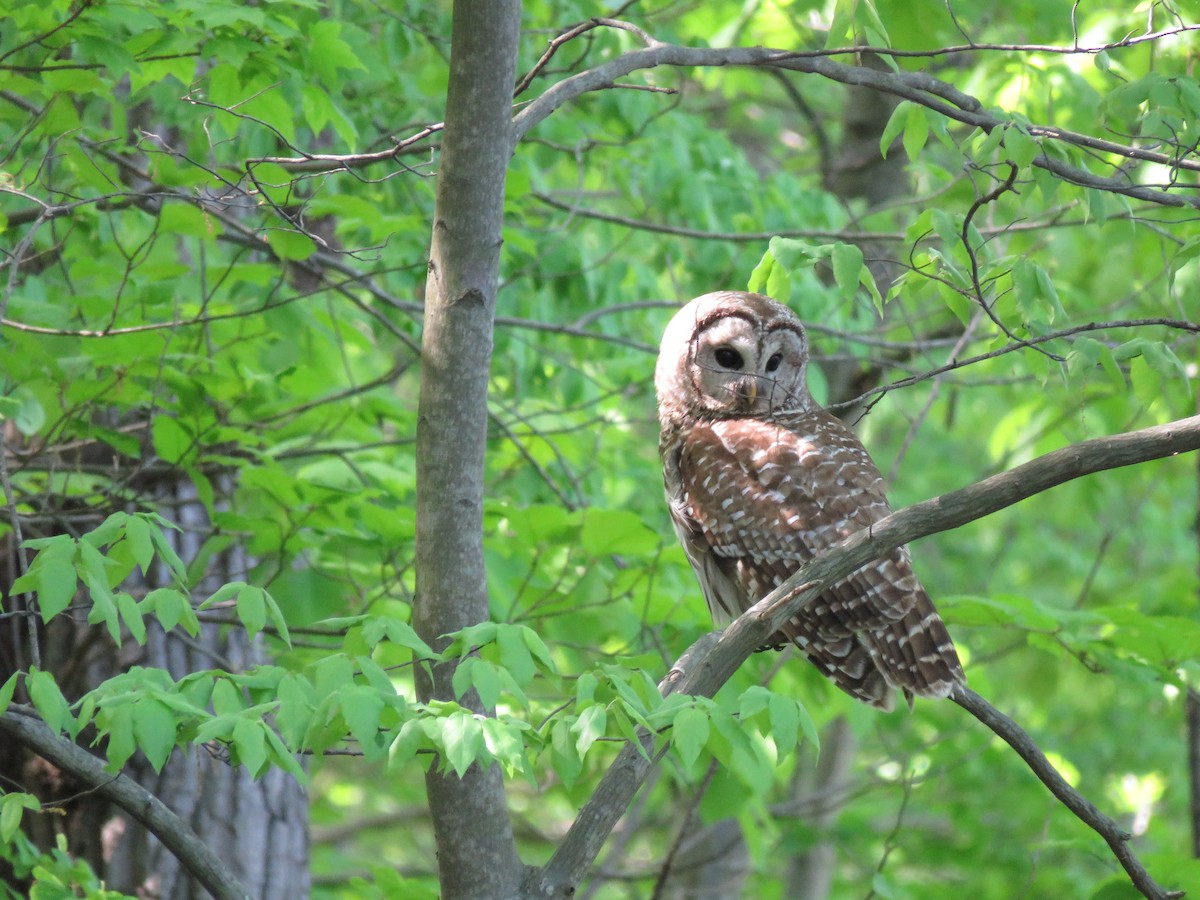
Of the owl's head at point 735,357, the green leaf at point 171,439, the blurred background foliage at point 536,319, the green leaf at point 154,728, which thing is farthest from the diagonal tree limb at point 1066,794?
the green leaf at point 171,439

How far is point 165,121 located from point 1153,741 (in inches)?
364

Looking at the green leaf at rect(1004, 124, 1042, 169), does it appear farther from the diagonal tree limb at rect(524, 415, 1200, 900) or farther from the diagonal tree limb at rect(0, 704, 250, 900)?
the diagonal tree limb at rect(0, 704, 250, 900)

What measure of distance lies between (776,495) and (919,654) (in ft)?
2.21

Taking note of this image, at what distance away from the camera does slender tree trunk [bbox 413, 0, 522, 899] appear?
8.33ft

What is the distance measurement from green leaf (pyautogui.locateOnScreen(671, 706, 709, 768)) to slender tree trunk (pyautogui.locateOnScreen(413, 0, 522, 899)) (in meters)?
0.67

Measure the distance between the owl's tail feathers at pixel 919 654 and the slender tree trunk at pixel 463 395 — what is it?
1.45 metres

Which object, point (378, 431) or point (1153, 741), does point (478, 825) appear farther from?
point (1153, 741)

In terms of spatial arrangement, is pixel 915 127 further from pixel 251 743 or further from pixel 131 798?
pixel 131 798

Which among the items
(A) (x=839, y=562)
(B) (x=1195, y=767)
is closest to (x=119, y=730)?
(A) (x=839, y=562)

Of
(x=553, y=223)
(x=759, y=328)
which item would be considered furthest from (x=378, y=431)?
(x=759, y=328)

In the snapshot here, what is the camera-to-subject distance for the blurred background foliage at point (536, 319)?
2.76 metres

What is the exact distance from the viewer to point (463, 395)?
262cm

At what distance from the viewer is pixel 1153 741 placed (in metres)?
10.2

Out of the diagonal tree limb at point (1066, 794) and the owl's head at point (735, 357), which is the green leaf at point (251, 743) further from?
the owl's head at point (735, 357)
